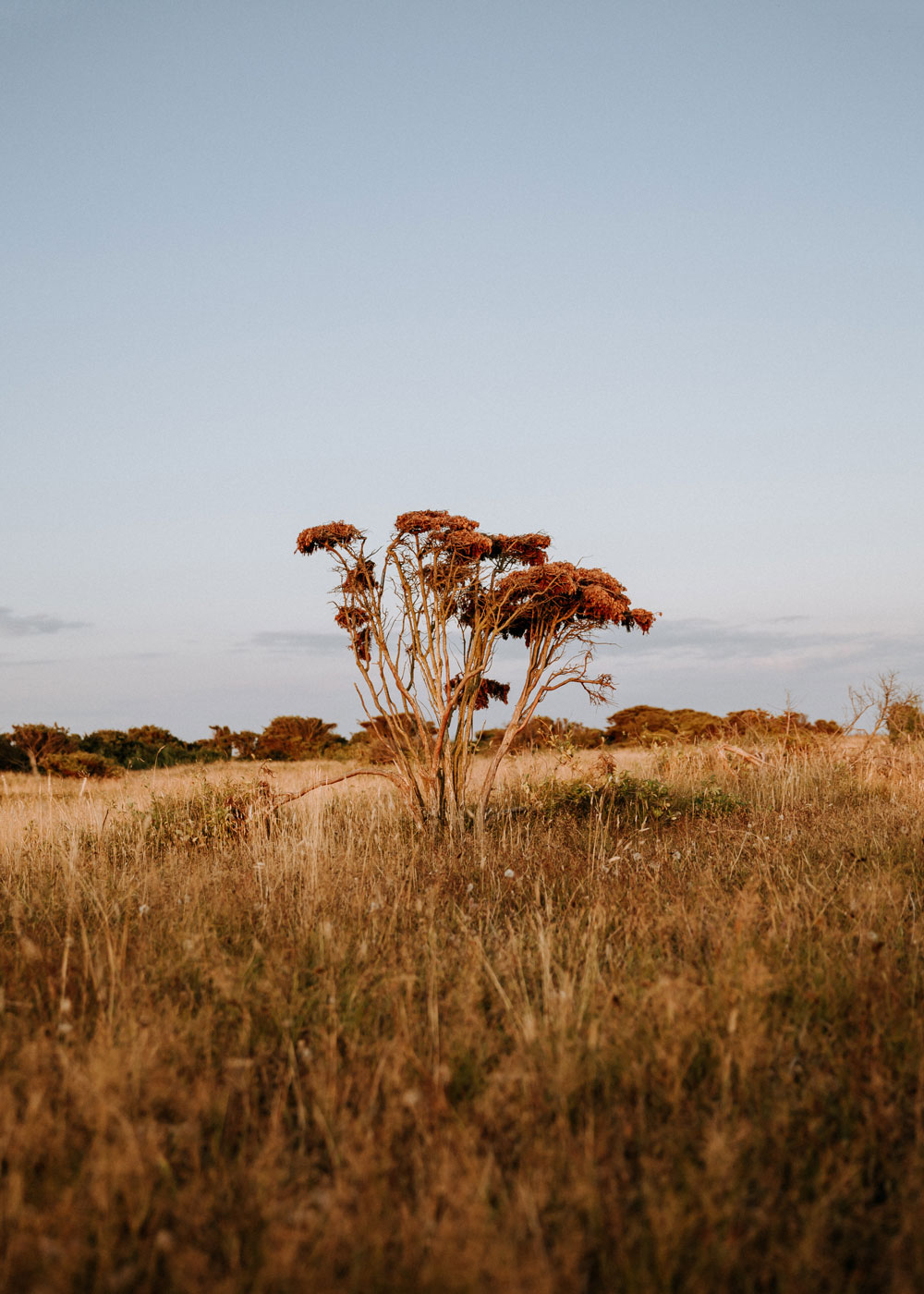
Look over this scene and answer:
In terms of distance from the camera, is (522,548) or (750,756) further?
(750,756)

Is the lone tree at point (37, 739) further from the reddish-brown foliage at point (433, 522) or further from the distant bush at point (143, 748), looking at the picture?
the reddish-brown foliage at point (433, 522)

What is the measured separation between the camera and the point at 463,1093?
7.42 feet

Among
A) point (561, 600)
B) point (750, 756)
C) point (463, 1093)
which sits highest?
point (561, 600)

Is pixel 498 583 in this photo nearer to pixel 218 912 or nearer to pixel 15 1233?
pixel 218 912

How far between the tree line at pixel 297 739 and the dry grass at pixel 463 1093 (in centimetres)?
735

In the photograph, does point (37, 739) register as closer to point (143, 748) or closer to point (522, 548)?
point (143, 748)

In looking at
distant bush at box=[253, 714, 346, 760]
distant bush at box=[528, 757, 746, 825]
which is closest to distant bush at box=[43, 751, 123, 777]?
distant bush at box=[253, 714, 346, 760]

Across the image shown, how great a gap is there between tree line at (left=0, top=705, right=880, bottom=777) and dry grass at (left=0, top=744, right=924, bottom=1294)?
7.35 meters

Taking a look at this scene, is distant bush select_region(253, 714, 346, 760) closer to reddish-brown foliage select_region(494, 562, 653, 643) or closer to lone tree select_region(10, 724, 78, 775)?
lone tree select_region(10, 724, 78, 775)

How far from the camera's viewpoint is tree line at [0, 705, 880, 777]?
14.7 m

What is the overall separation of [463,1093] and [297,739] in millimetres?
26928

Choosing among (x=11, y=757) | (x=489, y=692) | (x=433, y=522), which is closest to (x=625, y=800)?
(x=489, y=692)

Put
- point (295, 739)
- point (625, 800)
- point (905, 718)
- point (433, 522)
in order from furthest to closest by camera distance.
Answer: point (295, 739) < point (905, 718) < point (625, 800) < point (433, 522)

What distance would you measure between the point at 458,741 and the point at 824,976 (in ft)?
14.2
